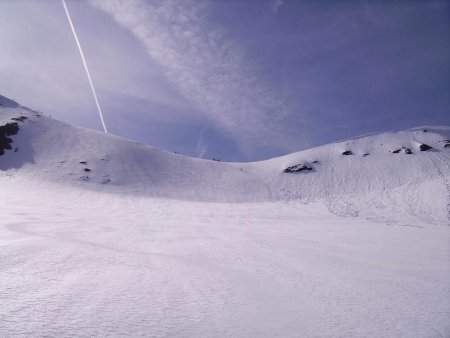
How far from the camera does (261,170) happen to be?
151ft

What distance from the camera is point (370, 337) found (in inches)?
109

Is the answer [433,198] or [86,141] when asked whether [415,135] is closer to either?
[433,198]

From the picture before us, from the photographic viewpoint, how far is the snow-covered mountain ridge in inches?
1066

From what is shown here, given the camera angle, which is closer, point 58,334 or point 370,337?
point 58,334

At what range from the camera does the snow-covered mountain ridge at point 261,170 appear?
88.8 feet

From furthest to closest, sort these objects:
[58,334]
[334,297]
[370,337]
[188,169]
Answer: [188,169]
[334,297]
[370,337]
[58,334]

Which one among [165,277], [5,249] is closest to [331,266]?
[165,277]

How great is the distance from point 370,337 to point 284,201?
→ 30137 millimetres

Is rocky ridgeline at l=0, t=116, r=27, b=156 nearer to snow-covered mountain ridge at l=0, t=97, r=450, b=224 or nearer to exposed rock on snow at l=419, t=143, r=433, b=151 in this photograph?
snow-covered mountain ridge at l=0, t=97, r=450, b=224

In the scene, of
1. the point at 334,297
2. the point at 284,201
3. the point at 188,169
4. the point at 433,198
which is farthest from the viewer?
the point at 188,169

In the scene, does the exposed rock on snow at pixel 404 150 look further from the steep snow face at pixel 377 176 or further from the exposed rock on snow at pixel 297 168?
the exposed rock on snow at pixel 297 168

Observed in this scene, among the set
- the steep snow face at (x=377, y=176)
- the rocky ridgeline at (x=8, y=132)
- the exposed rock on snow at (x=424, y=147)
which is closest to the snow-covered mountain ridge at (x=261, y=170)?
the steep snow face at (x=377, y=176)

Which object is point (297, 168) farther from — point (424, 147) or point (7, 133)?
point (7, 133)

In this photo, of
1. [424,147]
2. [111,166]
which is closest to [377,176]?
[424,147]
